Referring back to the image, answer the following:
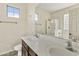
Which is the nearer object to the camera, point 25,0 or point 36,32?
point 25,0

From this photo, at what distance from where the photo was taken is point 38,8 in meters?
2.03

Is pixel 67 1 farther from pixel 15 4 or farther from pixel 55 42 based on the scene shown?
pixel 15 4

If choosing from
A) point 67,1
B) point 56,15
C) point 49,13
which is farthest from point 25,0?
point 67,1

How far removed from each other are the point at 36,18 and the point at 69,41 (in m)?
0.85

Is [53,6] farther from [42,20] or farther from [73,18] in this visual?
[73,18]

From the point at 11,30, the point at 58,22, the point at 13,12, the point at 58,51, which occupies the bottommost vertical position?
the point at 58,51

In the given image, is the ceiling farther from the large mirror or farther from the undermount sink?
the undermount sink

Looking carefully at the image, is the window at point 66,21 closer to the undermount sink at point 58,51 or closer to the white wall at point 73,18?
the white wall at point 73,18

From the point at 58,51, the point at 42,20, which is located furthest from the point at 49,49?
the point at 42,20

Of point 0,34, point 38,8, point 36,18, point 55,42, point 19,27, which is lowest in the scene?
point 55,42

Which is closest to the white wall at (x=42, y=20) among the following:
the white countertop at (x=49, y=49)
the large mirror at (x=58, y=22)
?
the large mirror at (x=58, y=22)

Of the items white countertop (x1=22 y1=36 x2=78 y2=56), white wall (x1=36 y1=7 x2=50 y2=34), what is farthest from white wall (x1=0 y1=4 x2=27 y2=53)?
white wall (x1=36 y1=7 x2=50 y2=34)

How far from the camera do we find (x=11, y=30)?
6.21 feet

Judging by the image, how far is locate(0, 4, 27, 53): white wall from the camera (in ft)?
6.02
